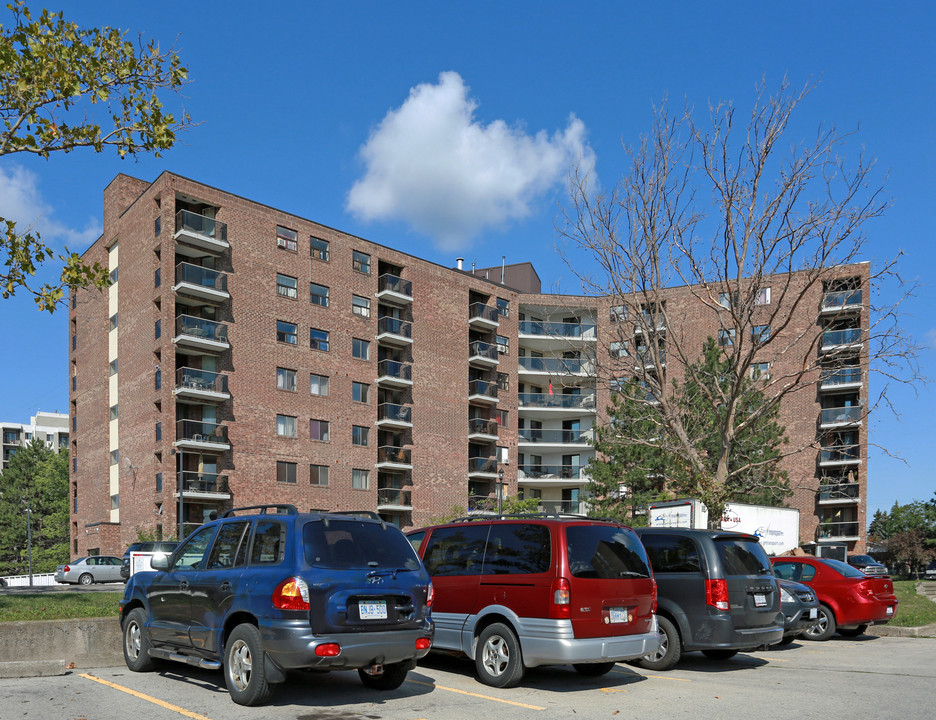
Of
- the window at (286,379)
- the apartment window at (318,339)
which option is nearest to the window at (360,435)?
the window at (286,379)

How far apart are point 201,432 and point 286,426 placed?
4.98 meters

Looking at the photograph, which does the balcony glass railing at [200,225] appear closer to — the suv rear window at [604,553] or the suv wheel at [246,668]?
the suv rear window at [604,553]

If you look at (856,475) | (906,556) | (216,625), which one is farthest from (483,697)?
(906,556)

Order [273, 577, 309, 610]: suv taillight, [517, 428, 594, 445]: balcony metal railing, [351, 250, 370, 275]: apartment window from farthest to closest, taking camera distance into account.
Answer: [517, 428, 594, 445]: balcony metal railing < [351, 250, 370, 275]: apartment window < [273, 577, 309, 610]: suv taillight

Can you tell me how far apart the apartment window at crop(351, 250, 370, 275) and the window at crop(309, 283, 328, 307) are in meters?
2.95

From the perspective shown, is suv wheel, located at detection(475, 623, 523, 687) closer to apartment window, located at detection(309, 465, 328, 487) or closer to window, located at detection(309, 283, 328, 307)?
apartment window, located at detection(309, 465, 328, 487)

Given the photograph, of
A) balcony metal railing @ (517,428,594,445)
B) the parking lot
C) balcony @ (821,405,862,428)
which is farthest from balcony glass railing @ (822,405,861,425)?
the parking lot

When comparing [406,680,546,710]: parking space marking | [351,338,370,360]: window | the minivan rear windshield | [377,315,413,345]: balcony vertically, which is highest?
[377,315,413,345]: balcony

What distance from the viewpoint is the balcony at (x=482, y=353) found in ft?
197

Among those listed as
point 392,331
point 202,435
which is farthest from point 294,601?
point 392,331

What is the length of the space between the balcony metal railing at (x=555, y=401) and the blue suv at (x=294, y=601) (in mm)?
55732

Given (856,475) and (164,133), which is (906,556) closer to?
(856,475)

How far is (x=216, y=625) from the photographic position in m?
8.88

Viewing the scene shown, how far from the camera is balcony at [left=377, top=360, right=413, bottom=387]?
53.6m
